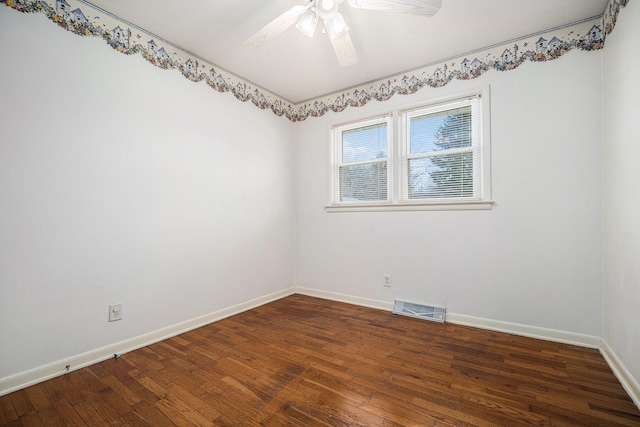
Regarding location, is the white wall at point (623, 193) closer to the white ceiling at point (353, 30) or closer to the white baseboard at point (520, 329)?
the white baseboard at point (520, 329)

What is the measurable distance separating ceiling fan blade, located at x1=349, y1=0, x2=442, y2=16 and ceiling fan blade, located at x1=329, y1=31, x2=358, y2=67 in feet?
0.76

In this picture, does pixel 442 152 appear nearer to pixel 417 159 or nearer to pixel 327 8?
pixel 417 159

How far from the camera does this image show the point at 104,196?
2152 mm

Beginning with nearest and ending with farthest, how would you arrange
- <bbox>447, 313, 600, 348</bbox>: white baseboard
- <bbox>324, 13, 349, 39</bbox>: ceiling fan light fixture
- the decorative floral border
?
<bbox>324, 13, 349, 39</bbox>: ceiling fan light fixture, the decorative floral border, <bbox>447, 313, 600, 348</bbox>: white baseboard

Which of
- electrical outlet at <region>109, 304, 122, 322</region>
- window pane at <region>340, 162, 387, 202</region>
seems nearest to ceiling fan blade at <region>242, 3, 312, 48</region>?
window pane at <region>340, 162, 387, 202</region>

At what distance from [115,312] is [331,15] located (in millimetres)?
2677

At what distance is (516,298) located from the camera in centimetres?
252

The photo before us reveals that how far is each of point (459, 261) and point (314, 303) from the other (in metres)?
1.72

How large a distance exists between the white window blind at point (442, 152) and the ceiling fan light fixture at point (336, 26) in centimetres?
144

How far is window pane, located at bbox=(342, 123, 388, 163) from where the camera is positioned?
3.36 metres

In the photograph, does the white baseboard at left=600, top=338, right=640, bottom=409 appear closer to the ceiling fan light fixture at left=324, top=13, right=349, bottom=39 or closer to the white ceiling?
the white ceiling

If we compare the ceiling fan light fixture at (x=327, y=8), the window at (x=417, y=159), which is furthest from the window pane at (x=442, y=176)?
the ceiling fan light fixture at (x=327, y=8)

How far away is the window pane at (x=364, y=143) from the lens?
3359 mm

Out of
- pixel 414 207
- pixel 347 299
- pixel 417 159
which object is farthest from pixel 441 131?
pixel 347 299
